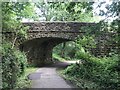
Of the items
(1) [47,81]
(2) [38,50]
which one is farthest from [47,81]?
(2) [38,50]

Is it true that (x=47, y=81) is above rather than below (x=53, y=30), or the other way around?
below

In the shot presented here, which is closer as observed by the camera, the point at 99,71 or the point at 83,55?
the point at 99,71

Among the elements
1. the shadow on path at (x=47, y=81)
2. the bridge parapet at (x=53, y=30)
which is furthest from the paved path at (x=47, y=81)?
the bridge parapet at (x=53, y=30)

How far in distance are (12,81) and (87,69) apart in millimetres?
4757

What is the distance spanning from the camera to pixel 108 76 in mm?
9930

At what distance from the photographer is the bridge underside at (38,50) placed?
18.9 m

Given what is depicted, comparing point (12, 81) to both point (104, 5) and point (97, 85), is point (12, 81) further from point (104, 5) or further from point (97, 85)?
point (104, 5)

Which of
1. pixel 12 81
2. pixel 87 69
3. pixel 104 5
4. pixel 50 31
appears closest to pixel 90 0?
pixel 104 5

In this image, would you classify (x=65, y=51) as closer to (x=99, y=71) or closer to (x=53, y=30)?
(x=53, y=30)

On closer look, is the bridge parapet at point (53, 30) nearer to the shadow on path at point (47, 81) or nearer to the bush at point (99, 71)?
the bush at point (99, 71)

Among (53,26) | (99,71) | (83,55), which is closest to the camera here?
(99,71)

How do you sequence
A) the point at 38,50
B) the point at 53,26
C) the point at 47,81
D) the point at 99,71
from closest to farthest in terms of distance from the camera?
the point at 47,81 → the point at 99,71 → the point at 53,26 → the point at 38,50

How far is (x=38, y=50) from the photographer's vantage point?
70.3ft

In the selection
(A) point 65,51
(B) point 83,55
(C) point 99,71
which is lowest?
(A) point 65,51
